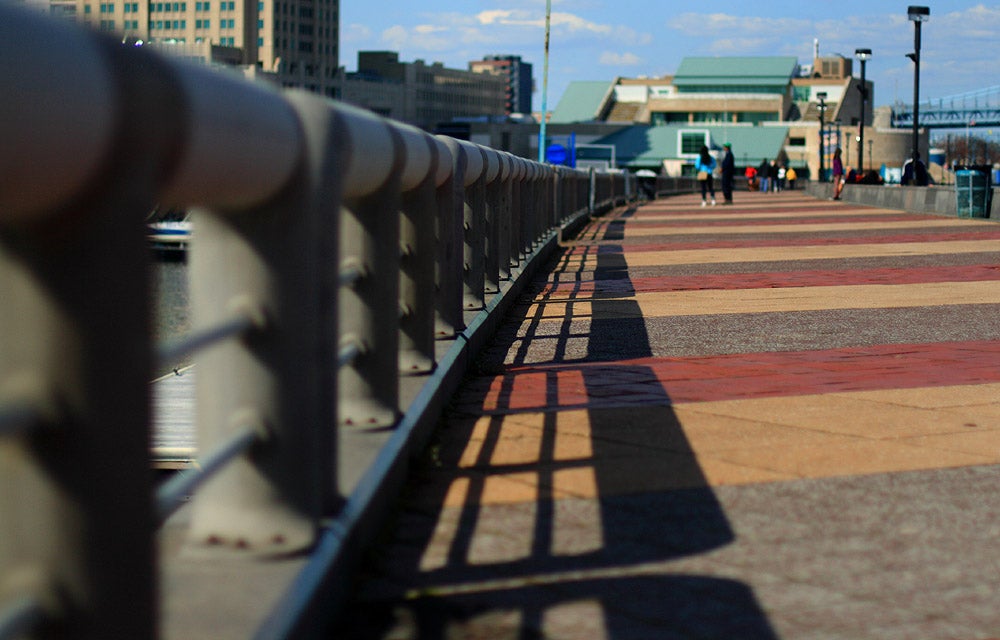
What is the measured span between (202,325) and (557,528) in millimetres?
1285

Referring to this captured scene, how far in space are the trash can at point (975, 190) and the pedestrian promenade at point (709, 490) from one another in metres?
17.7

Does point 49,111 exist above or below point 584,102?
below

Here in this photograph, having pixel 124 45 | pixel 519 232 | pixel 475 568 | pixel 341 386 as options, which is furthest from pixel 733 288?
pixel 124 45

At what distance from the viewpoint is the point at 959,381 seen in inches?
246

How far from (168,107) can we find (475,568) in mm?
1649

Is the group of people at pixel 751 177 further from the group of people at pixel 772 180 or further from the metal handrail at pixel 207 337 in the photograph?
the metal handrail at pixel 207 337

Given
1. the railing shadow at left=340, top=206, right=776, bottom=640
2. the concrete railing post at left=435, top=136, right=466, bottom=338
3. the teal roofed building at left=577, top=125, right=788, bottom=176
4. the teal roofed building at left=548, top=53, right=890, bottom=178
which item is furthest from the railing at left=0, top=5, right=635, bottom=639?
the teal roofed building at left=577, top=125, right=788, bottom=176

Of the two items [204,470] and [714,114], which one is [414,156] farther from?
[714,114]

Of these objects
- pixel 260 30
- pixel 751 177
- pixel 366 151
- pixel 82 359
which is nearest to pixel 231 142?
pixel 82 359

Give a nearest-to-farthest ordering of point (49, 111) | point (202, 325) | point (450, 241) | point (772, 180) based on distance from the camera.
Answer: point (49, 111), point (202, 325), point (450, 241), point (772, 180)

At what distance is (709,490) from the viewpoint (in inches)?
158

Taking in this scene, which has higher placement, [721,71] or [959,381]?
[721,71]

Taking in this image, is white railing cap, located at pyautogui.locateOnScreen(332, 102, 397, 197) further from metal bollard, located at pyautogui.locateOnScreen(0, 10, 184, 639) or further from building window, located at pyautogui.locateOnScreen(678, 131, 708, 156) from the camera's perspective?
building window, located at pyautogui.locateOnScreen(678, 131, 708, 156)

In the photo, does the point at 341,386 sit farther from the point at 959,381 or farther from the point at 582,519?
the point at 959,381
